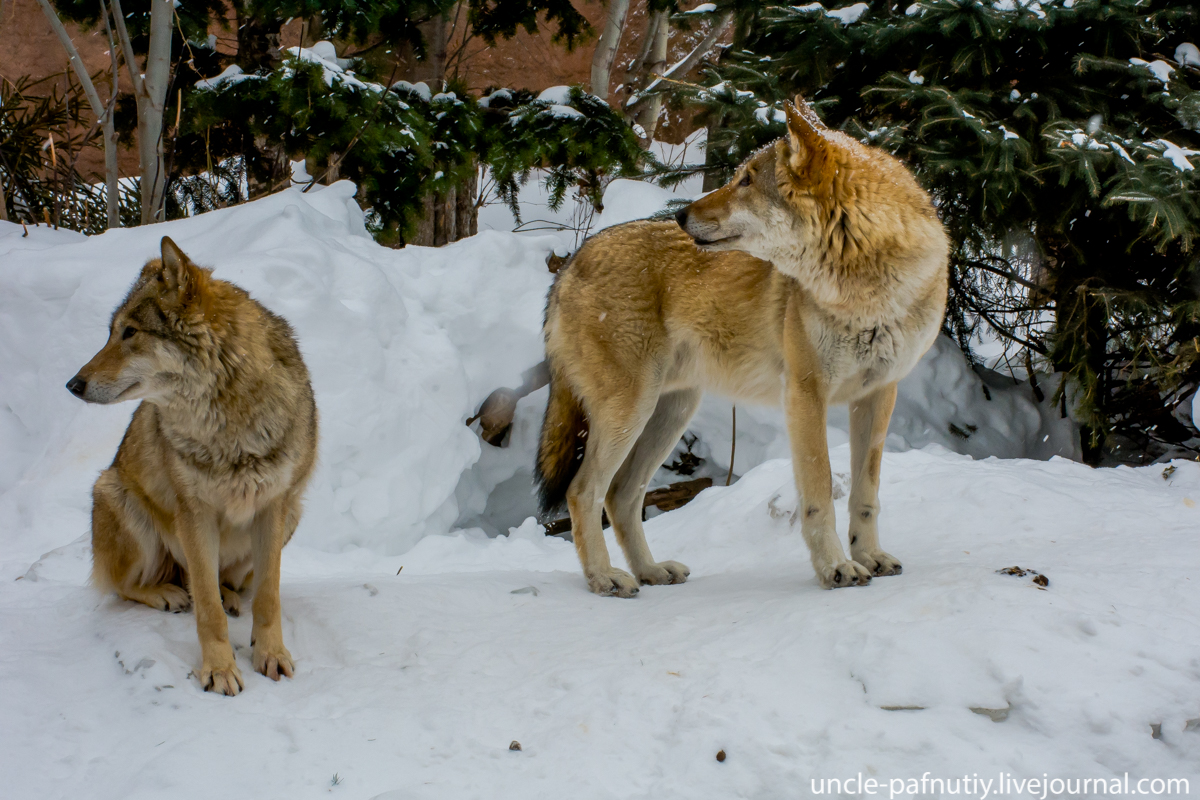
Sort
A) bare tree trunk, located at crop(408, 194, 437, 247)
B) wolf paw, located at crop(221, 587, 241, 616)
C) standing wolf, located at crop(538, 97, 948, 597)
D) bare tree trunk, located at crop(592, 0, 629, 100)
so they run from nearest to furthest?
wolf paw, located at crop(221, 587, 241, 616), standing wolf, located at crop(538, 97, 948, 597), bare tree trunk, located at crop(408, 194, 437, 247), bare tree trunk, located at crop(592, 0, 629, 100)

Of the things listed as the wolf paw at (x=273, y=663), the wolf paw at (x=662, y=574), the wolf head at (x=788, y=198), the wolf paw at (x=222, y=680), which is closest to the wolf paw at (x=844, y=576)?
the wolf paw at (x=662, y=574)

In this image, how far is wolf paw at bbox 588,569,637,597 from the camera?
3510 millimetres

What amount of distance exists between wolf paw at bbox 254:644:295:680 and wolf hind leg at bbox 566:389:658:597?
54.3 inches

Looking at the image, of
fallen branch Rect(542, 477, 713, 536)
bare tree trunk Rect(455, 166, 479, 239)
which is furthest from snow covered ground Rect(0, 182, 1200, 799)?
bare tree trunk Rect(455, 166, 479, 239)

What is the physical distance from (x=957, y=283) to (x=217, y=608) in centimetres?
573

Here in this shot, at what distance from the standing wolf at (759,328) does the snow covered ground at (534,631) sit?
395 millimetres

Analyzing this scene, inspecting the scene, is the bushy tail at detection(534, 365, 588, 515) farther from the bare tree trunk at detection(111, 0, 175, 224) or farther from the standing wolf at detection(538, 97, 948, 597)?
the bare tree trunk at detection(111, 0, 175, 224)

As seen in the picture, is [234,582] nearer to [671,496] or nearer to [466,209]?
[671,496]

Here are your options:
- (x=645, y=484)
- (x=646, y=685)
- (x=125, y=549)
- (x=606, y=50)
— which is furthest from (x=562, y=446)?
(x=606, y=50)

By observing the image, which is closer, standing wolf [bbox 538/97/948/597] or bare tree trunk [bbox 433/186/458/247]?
standing wolf [bbox 538/97/948/597]

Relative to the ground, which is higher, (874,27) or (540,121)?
(874,27)

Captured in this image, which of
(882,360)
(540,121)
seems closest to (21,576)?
(882,360)

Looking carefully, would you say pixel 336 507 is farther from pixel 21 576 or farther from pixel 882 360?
pixel 882 360

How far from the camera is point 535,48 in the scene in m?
14.2
